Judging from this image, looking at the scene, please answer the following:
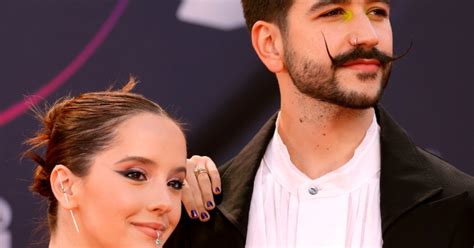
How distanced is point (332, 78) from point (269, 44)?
0.96 ft

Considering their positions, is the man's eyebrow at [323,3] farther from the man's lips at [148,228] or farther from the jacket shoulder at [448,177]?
the man's lips at [148,228]

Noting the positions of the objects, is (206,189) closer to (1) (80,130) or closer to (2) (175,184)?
(2) (175,184)

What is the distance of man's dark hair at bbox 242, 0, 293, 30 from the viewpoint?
3.06 metres

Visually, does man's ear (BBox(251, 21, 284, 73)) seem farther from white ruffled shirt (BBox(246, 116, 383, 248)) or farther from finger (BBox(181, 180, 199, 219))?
finger (BBox(181, 180, 199, 219))

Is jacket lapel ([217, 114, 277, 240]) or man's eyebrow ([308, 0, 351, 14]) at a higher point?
man's eyebrow ([308, 0, 351, 14])

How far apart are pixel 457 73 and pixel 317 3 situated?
746mm

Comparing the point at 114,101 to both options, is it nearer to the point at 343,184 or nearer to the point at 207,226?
the point at 207,226

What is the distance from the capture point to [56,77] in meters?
3.62

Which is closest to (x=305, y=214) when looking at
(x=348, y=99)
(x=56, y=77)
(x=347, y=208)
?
(x=347, y=208)

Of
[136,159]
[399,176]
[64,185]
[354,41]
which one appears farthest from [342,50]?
[64,185]

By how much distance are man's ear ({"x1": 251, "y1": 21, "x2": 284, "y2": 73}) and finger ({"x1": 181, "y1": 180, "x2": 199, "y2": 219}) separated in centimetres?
43

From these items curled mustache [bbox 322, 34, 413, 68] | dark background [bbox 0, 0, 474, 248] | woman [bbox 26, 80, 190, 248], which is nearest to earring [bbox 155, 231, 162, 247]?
woman [bbox 26, 80, 190, 248]

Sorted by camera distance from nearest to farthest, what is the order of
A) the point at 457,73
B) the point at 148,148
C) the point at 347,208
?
the point at 148,148
the point at 347,208
the point at 457,73

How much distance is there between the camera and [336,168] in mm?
2959
